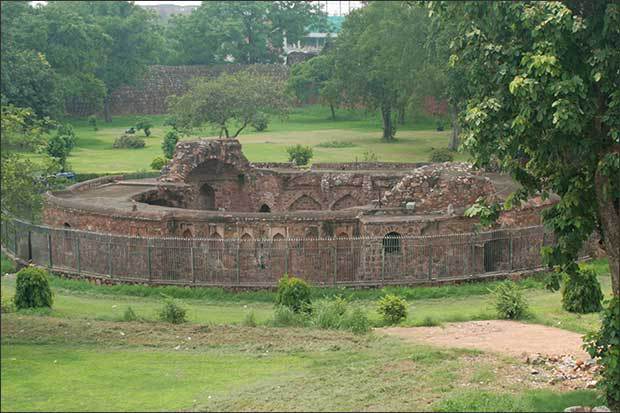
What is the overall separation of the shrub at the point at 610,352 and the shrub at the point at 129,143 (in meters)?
44.2

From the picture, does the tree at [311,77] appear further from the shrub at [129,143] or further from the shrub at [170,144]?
the shrub at [170,144]

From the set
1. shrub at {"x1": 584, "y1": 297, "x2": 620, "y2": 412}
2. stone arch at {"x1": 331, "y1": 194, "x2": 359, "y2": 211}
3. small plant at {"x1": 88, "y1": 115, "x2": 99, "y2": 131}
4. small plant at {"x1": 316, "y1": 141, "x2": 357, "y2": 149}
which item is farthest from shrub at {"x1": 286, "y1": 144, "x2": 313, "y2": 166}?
shrub at {"x1": 584, "y1": 297, "x2": 620, "y2": 412}

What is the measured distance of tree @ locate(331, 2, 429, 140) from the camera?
48.8 metres

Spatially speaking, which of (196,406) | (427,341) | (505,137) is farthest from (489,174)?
(196,406)

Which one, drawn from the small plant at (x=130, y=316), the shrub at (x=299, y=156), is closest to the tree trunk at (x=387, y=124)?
A: the shrub at (x=299, y=156)

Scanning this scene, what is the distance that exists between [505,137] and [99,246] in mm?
14202

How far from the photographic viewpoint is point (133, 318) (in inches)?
748

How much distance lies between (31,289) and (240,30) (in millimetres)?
64237

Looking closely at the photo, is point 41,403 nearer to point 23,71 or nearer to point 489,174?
point 489,174

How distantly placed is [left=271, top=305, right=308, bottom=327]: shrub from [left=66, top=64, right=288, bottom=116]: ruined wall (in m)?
54.6

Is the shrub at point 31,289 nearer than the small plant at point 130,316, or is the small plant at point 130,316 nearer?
the small plant at point 130,316

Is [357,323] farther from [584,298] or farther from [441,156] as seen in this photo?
[441,156]

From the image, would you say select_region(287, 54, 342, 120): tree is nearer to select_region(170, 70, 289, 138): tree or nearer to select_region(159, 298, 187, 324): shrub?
select_region(170, 70, 289, 138): tree

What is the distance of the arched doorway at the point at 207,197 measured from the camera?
115ft
